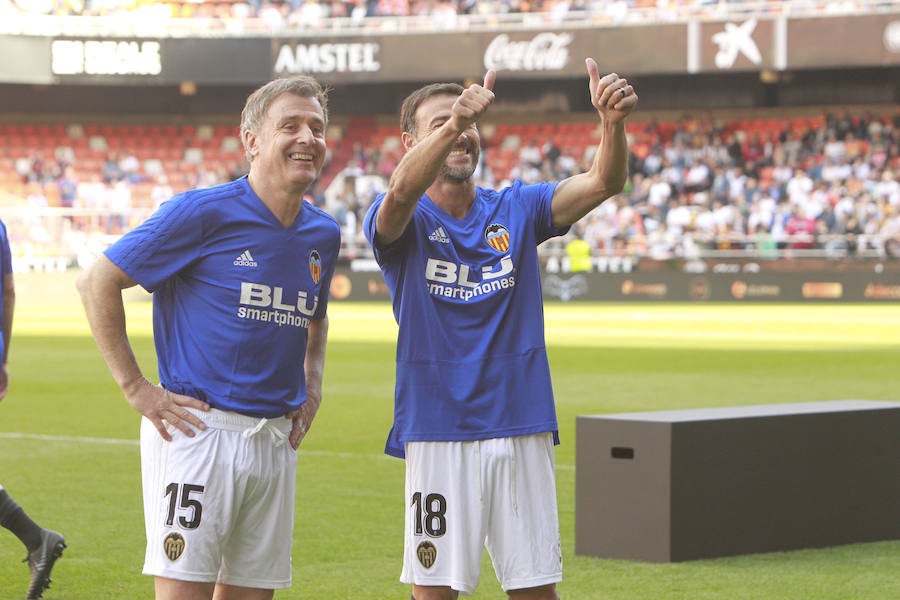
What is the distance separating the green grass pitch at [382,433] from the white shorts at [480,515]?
2178 mm

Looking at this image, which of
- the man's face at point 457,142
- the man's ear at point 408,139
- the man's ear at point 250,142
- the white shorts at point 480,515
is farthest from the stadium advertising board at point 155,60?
the white shorts at point 480,515

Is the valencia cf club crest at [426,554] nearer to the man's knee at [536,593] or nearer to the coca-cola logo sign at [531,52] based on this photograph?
the man's knee at [536,593]

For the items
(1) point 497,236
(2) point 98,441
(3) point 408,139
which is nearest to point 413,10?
(2) point 98,441

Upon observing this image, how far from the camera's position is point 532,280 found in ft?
14.8

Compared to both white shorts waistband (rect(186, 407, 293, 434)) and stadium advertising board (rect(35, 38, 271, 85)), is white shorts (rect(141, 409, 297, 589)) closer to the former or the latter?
white shorts waistband (rect(186, 407, 293, 434))

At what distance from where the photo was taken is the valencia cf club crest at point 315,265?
426cm

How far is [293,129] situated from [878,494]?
4763 millimetres

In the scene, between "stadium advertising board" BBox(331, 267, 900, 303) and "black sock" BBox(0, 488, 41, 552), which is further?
"stadium advertising board" BBox(331, 267, 900, 303)

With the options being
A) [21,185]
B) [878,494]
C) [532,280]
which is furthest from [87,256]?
[532,280]

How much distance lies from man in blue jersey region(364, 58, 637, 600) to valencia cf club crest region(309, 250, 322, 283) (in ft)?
0.62

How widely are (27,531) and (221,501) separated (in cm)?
253

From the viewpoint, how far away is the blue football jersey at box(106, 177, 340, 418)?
4070 millimetres

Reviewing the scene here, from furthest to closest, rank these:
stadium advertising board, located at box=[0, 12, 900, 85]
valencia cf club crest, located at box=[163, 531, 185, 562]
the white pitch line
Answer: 1. stadium advertising board, located at box=[0, 12, 900, 85]
2. the white pitch line
3. valencia cf club crest, located at box=[163, 531, 185, 562]

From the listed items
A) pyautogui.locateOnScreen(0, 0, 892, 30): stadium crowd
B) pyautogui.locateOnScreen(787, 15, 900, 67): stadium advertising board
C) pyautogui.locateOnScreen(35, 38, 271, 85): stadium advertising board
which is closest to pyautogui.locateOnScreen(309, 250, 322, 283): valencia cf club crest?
pyautogui.locateOnScreen(787, 15, 900, 67): stadium advertising board
